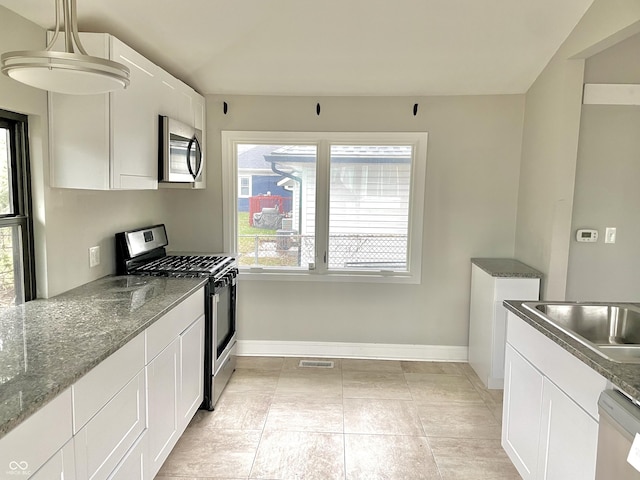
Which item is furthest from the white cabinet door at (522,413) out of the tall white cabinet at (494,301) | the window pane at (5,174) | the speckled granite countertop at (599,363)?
the window pane at (5,174)

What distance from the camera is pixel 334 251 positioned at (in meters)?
3.75

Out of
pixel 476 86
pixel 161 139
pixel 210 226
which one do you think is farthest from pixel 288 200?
pixel 476 86

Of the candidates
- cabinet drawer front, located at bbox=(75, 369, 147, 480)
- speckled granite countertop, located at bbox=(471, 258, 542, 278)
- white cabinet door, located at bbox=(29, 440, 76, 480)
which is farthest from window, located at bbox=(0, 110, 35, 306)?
speckled granite countertop, located at bbox=(471, 258, 542, 278)

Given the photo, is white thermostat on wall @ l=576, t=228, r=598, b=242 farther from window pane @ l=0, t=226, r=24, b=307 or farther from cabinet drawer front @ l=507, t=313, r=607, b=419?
window pane @ l=0, t=226, r=24, b=307

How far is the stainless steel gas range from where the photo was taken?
275cm

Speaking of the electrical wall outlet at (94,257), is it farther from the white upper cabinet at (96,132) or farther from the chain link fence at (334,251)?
the chain link fence at (334,251)

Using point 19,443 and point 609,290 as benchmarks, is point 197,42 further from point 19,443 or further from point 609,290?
point 609,290

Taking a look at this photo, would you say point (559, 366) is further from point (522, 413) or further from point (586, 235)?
point (586, 235)

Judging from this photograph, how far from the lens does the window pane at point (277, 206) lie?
3.68 meters

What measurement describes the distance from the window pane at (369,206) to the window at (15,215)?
7.26ft

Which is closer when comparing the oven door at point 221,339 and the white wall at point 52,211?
the white wall at point 52,211

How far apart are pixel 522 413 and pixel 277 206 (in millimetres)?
2409

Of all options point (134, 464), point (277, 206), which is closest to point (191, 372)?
point (134, 464)

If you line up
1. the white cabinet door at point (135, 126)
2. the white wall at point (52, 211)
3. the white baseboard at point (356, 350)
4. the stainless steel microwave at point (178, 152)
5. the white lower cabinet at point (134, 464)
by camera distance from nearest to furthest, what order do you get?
the white lower cabinet at point (134, 464) < the white wall at point (52, 211) < the white cabinet door at point (135, 126) < the stainless steel microwave at point (178, 152) < the white baseboard at point (356, 350)
